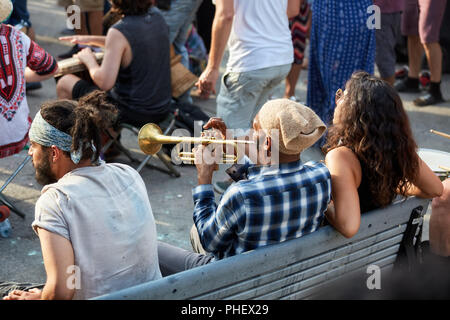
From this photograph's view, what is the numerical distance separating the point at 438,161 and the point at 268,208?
1.35m

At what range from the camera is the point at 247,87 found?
12.9 feet

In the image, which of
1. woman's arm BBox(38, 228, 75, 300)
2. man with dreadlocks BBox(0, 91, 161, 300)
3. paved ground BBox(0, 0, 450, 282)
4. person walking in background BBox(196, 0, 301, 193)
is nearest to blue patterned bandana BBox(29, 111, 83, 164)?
man with dreadlocks BBox(0, 91, 161, 300)

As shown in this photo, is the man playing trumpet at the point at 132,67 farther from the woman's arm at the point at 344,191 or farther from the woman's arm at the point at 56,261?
the woman's arm at the point at 56,261

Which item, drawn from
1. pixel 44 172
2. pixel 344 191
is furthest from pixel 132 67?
pixel 344 191

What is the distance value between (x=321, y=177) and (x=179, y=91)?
2788mm

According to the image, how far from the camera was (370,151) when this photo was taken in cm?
246

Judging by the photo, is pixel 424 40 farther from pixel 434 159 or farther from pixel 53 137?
pixel 53 137

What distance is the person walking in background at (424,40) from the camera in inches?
217

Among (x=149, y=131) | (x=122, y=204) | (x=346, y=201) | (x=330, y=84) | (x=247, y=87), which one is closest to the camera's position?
(x=122, y=204)

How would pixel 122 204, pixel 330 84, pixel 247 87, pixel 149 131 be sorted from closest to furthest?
1. pixel 122 204
2. pixel 149 131
3. pixel 247 87
4. pixel 330 84

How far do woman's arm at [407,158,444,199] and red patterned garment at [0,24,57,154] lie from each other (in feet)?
7.26

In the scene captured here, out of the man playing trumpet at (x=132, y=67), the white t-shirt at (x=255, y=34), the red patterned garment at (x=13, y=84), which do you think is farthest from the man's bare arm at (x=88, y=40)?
the white t-shirt at (x=255, y=34)
